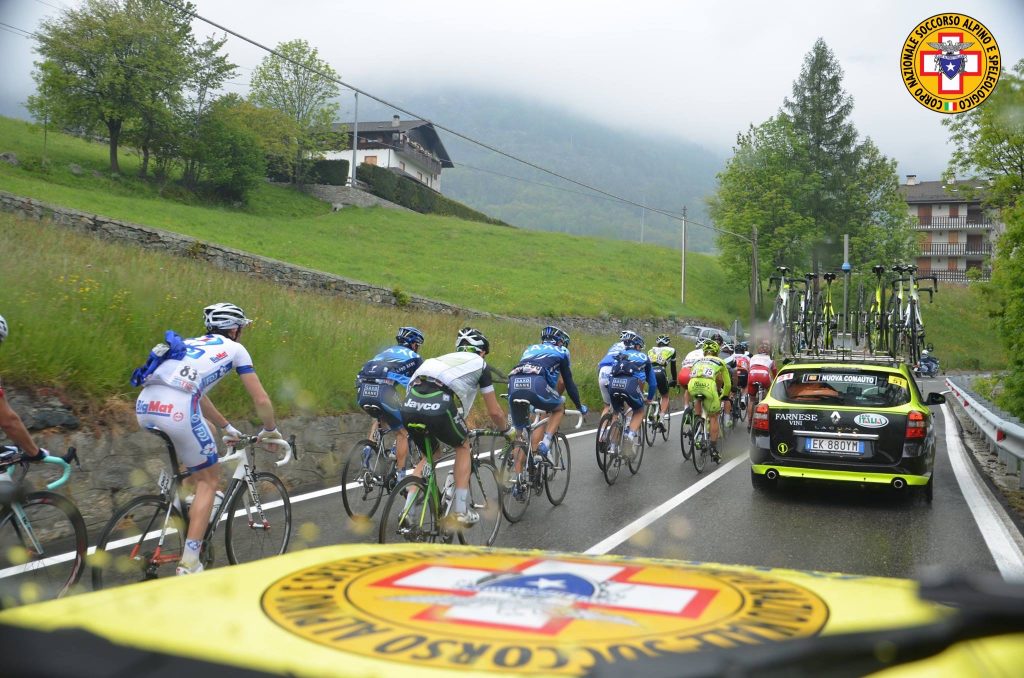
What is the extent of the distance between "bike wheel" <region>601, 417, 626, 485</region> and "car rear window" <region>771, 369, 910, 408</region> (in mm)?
2026

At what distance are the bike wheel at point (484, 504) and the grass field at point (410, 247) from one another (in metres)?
25.8

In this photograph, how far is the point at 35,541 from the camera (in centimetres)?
514

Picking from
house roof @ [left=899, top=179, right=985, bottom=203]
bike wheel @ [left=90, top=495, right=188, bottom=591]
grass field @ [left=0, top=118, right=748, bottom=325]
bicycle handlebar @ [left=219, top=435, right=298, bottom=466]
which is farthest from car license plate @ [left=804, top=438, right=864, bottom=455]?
house roof @ [left=899, top=179, right=985, bottom=203]

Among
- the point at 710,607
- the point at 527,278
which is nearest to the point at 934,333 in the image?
the point at 527,278

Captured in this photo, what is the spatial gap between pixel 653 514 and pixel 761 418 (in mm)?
1908

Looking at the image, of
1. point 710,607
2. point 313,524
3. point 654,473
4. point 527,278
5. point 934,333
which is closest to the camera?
point 710,607

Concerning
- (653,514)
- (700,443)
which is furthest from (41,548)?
(700,443)

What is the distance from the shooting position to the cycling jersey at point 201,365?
18.2ft

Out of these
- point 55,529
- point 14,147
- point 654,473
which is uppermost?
point 14,147

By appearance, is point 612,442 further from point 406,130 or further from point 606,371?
point 406,130

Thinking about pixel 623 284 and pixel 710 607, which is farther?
pixel 623 284

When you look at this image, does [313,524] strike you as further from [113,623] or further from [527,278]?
[527,278]

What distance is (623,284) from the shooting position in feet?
197

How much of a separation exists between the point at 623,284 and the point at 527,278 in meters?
10.2
